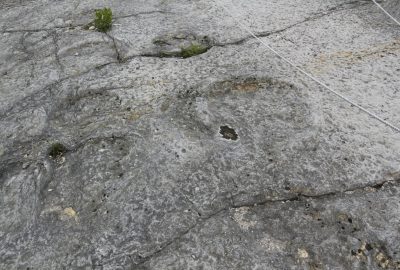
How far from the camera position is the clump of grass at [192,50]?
3.98m

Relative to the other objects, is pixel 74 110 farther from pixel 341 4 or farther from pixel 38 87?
pixel 341 4

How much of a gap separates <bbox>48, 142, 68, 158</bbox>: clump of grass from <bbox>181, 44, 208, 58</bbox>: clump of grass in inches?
60.1

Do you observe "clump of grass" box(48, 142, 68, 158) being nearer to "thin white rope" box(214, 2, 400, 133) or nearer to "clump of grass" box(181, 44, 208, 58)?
"clump of grass" box(181, 44, 208, 58)

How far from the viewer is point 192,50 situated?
158 inches

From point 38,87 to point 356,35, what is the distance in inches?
127

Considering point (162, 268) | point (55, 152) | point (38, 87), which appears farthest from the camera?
point (38, 87)

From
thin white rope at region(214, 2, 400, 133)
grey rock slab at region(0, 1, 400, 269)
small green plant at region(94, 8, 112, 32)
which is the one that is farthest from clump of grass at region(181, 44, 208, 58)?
small green plant at region(94, 8, 112, 32)

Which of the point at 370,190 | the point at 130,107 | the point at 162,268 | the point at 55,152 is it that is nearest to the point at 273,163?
the point at 370,190

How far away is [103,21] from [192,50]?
1.18 m

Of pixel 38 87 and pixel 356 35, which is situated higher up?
pixel 356 35

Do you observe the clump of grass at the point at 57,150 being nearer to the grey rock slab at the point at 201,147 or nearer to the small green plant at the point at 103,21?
the grey rock slab at the point at 201,147

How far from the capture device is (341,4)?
4.73 metres

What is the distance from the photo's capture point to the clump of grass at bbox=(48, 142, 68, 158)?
3.07m

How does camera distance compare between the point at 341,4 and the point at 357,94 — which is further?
the point at 341,4
